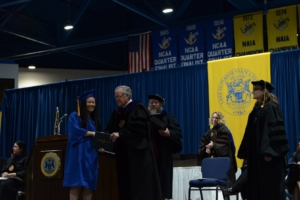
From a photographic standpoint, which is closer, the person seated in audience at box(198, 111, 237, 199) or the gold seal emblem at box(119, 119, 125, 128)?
the gold seal emblem at box(119, 119, 125, 128)

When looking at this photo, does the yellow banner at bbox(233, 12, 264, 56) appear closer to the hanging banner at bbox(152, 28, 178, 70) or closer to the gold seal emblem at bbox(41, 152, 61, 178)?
the hanging banner at bbox(152, 28, 178, 70)

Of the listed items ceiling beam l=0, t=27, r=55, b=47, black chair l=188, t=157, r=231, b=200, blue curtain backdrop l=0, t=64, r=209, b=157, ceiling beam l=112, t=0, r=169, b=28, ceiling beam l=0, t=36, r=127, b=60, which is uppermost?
ceiling beam l=112, t=0, r=169, b=28

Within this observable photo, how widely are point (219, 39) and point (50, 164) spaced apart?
24.8ft

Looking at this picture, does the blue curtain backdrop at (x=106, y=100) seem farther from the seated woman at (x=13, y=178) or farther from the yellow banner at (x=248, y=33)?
the seated woman at (x=13, y=178)

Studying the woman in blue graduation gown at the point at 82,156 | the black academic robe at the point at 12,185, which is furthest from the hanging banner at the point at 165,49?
the woman in blue graduation gown at the point at 82,156

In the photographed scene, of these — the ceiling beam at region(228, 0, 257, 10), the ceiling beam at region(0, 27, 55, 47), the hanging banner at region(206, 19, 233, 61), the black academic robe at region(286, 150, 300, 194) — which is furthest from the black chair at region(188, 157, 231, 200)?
the ceiling beam at region(0, 27, 55, 47)

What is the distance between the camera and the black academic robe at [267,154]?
6215 mm

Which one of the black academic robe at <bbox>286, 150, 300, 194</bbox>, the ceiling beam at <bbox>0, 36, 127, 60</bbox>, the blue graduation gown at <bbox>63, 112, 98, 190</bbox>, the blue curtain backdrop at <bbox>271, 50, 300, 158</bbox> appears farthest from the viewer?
the ceiling beam at <bbox>0, 36, 127, 60</bbox>

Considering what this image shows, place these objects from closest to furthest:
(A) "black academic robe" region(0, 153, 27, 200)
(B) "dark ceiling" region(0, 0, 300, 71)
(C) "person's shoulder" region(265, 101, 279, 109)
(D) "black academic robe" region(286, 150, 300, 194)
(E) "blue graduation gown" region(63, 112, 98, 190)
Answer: (C) "person's shoulder" region(265, 101, 279, 109) → (E) "blue graduation gown" region(63, 112, 98, 190) → (D) "black academic robe" region(286, 150, 300, 194) → (A) "black academic robe" region(0, 153, 27, 200) → (B) "dark ceiling" region(0, 0, 300, 71)

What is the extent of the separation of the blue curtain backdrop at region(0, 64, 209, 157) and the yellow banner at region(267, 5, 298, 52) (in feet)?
7.78

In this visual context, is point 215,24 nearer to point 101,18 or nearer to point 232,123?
point 232,123

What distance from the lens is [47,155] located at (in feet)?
25.7

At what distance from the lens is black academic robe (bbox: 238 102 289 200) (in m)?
6.21

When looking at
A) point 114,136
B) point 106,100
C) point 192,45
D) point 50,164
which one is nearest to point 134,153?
point 114,136
